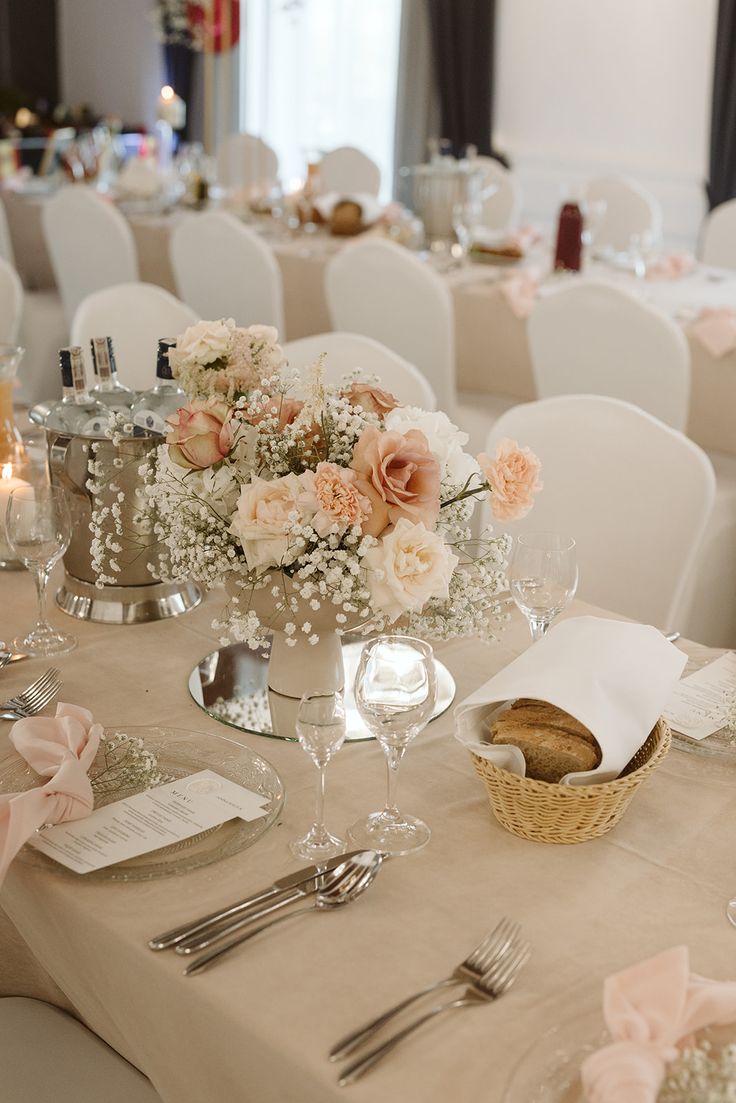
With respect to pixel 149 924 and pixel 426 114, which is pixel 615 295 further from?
pixel 426 114

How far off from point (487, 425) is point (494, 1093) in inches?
107

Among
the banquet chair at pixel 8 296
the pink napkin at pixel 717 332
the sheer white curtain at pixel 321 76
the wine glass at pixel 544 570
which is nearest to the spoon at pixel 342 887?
the wine glass at pixel 544 570

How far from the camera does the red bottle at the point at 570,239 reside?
12.6 ft

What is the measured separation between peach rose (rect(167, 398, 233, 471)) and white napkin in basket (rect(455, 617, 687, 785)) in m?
0.38

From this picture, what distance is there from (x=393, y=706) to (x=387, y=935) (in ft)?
→ 0.68

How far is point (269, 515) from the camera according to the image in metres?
1.26

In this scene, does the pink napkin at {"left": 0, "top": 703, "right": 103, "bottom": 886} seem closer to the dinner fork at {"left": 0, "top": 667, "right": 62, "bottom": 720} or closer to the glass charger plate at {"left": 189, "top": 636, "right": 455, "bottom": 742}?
the dinner fork at {"left": 0, "top": 667, "right": 62, "bottom": 720}

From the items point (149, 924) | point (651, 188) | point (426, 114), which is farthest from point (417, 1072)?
point (426, 114)

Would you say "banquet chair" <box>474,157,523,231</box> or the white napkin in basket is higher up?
"banquet chair" <box>474,157,523,231</box>

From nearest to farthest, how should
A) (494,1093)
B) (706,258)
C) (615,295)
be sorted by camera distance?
(494,1093) < (615,295) < (706,258)

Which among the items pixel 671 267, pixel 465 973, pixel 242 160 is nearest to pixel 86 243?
pixel 242 160

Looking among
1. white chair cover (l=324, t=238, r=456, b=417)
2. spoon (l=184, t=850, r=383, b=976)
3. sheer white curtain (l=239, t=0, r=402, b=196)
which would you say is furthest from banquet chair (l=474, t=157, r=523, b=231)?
spoon (l=184, t=850, r=383, b=976)

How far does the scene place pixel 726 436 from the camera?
3.27 metres

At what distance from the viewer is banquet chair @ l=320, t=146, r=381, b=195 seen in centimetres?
589
